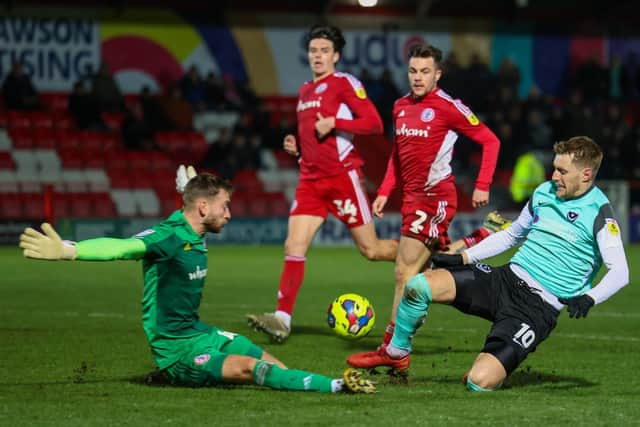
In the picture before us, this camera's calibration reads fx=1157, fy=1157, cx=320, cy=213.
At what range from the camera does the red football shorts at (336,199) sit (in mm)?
9438

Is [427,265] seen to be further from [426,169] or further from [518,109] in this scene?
[518,109]

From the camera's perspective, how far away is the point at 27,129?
883 inches

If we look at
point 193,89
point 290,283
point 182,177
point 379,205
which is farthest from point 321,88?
point 193,89

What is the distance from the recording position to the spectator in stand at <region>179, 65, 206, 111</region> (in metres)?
23.7

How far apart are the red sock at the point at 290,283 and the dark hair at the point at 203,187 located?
9.22ft

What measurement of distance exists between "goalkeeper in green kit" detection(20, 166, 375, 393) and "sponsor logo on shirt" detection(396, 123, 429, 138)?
2348mm

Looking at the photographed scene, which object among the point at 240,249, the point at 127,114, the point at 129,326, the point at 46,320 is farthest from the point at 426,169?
the point at 127,114

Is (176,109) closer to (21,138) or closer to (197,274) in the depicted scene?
(21,138)

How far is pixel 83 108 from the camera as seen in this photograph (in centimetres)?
2231

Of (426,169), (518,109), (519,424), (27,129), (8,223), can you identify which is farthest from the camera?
(518,109)

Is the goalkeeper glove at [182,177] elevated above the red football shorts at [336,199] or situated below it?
above

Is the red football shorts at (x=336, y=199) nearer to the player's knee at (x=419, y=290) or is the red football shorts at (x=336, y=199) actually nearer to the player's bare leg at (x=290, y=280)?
the player's bare leg at (x=290, y=280)

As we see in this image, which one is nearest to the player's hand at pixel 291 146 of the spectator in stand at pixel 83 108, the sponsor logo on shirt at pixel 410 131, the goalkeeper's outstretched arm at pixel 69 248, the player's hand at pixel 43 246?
the sponsor logo on shirt at pixel 410 131

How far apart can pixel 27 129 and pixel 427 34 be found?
392 inches
